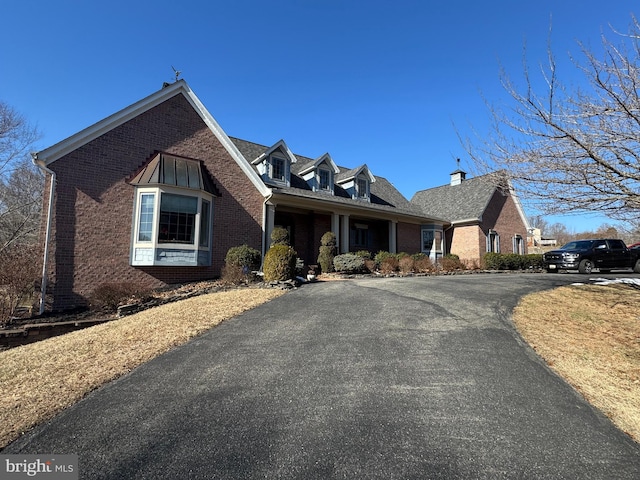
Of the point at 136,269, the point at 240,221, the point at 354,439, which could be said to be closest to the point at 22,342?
the point at 136,269

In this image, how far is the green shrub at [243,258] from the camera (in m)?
12.1

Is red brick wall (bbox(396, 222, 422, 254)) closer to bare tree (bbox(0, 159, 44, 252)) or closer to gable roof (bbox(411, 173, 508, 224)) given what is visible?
gable roof (bbox(411, 173, 508, 224))

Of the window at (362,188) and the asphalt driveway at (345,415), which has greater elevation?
the window at (362,188)

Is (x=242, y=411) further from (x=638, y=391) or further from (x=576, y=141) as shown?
(x=576, y=141)

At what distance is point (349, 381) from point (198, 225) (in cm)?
952

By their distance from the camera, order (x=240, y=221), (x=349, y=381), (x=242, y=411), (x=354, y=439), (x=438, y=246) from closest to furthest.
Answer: (x=354, y=439) < (x=242, y=411) < (x=349, y=381) < (x=240, y=221) < (x=438, y=246)

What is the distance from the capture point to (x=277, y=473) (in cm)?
264

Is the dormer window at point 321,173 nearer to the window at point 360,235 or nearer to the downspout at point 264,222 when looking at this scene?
the window at point 360,235

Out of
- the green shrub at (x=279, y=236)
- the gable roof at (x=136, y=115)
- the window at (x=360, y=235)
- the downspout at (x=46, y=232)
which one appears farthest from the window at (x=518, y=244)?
the downspout at (x=46, y=232)

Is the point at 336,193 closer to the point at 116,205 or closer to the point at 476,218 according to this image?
the point at 476,218

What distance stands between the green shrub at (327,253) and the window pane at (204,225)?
557cm

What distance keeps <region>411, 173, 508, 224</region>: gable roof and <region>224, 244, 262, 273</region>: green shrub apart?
16.8 meters

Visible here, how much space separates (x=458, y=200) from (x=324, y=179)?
1304 centimetres

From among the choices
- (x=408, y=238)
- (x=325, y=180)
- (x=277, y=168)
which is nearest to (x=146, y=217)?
(x=277, y=168)
